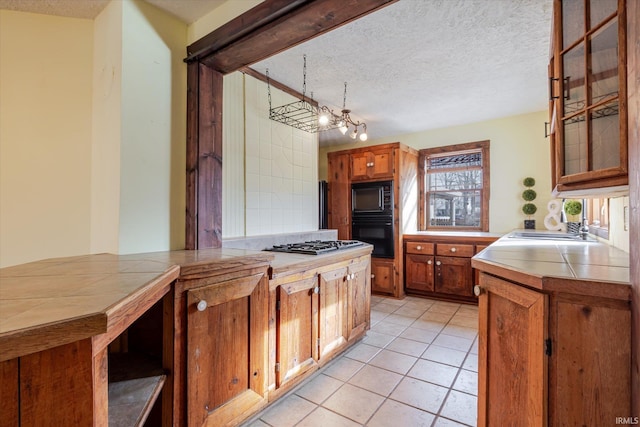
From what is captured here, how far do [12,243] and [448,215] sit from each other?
486 centimetres

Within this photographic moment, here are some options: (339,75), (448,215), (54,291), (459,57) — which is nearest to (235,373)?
(54,291)

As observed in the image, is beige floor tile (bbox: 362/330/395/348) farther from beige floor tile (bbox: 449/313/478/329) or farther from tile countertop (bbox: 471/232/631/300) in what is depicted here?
tile countertop (bbox: 471/232/631/300)

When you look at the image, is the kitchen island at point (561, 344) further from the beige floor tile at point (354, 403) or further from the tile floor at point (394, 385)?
the beige floor tile at point (354, 403)

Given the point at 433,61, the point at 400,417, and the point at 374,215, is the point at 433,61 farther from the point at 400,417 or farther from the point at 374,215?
the point at 400,417

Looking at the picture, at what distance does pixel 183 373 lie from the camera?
1.29m

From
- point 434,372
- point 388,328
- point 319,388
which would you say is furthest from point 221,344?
point 388,328

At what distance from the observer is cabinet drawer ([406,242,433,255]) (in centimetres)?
405

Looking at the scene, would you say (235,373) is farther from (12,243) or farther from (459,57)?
(459,57)

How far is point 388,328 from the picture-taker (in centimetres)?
303

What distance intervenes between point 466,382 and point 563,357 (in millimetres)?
1299

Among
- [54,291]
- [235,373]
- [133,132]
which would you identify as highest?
[133,132]

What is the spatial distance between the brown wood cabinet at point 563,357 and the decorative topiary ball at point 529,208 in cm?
340

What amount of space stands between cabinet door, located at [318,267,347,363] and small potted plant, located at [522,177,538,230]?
121 inches

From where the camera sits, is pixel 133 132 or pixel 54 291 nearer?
pixel 54 291
